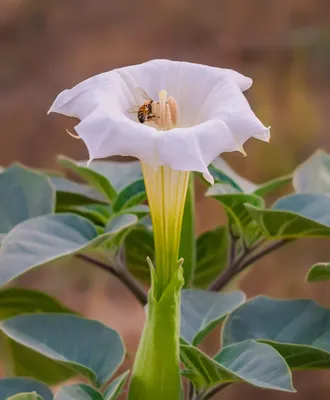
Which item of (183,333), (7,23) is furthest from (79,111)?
(7,23)

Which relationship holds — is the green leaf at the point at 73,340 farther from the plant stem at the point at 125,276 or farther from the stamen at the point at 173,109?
the stamen at the point at 173,109

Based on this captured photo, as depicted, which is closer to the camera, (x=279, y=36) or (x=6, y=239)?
(x=6, y=239)

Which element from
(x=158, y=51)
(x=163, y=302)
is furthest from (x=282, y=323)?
(x=158, y=51)

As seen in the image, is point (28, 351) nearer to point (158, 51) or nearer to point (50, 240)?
point (50, 240)

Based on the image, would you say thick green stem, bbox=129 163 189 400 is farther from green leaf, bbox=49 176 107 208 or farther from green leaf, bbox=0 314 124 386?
green leaf, bbox=49 176 107 208

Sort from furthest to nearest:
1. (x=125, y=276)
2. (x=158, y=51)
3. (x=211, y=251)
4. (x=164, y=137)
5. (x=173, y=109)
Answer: (x=158, y=51) < (x=211, y=251) < (x=125, y=276) < (x=173, y=109) < (x=164, y=137)

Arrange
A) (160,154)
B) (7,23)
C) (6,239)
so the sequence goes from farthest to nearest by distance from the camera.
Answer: (7,23), (6,239), (160,154)

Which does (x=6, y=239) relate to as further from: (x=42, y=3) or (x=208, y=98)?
(x=42, y=3)
